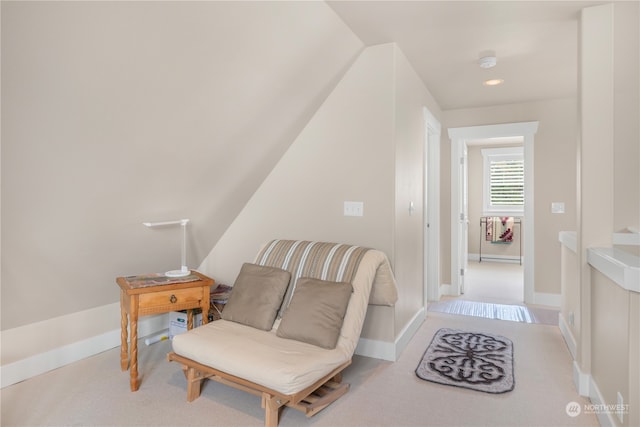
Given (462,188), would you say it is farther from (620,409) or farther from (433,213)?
(620,409)

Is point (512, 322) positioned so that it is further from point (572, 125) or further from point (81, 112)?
point (81, 112)

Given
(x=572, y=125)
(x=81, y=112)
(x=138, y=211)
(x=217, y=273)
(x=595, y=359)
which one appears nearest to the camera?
(x=81, y=112)

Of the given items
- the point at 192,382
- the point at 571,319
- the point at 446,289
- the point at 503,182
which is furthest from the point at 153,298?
the point at 503,182

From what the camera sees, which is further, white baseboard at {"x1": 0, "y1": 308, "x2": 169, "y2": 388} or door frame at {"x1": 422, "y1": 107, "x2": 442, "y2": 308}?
door frame at {"x1": 422, "y1": 107, "x2": 442, "y2": 308}

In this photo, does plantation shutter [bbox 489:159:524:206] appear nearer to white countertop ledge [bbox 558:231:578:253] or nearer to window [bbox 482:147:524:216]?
window [bbox 482:147:524:216]

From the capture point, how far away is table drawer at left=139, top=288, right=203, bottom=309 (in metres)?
2.55

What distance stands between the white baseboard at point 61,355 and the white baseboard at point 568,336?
11.3 feet

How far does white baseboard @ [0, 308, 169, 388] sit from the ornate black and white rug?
2.38 m

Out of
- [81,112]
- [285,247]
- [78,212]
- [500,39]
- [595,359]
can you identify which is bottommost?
[595,359]

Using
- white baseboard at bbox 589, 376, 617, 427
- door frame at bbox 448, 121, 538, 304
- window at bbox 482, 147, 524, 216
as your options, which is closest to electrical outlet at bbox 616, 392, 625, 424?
white baseboard at bbox 589, 376, 617, 427

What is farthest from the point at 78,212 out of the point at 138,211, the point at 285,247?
the point at 285,247

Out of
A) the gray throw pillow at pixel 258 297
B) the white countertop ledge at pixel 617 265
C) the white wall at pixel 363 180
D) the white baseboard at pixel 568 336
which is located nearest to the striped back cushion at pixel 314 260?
the gray throw pillow at pixel 258 297

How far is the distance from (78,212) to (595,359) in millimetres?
3271

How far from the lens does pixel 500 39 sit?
115 inches
